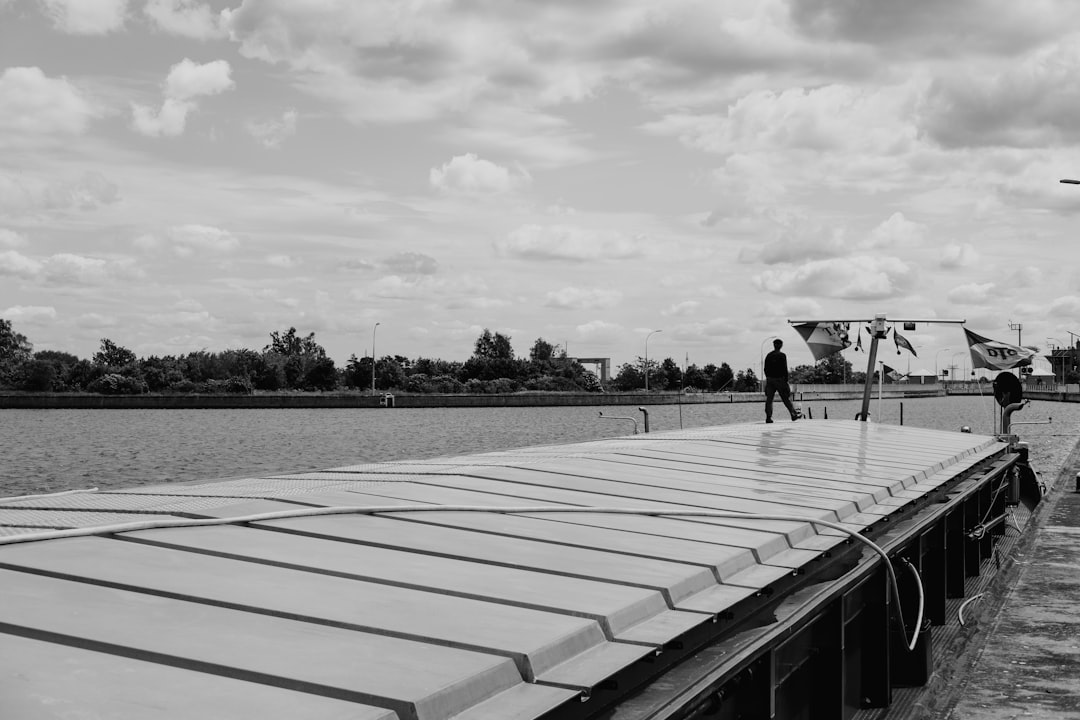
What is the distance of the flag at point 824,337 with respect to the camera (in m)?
24.6

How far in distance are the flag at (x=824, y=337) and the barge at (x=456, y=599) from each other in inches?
590

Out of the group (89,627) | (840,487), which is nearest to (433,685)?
(89,627)

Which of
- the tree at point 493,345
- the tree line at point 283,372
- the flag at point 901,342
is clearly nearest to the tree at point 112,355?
the tree line at point 283,372

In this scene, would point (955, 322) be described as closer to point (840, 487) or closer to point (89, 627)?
point (840, 487)

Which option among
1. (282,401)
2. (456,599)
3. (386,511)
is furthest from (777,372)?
(282,401)

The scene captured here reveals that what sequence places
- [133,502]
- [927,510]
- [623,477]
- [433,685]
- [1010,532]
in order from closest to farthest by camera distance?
[433,685]
[133,502]
[623,477]
[927,510]
[1010,532]

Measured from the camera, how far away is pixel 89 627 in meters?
3.76

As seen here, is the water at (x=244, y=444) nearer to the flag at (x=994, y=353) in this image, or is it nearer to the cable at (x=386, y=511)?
the flag at (x=994, y=353)

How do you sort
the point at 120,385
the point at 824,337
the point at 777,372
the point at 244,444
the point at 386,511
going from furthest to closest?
the point at 120,385, the point at 244,444, the point at 824,337, the point at 777,372, the point at 386,511

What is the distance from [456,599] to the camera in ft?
15.1

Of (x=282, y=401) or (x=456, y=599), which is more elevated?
(x=282, y=401)

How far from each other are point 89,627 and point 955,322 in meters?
25.4

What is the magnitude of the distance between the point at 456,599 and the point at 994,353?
2422 centimetres

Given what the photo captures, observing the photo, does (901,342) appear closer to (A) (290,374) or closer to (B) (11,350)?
(A) (290,374)
